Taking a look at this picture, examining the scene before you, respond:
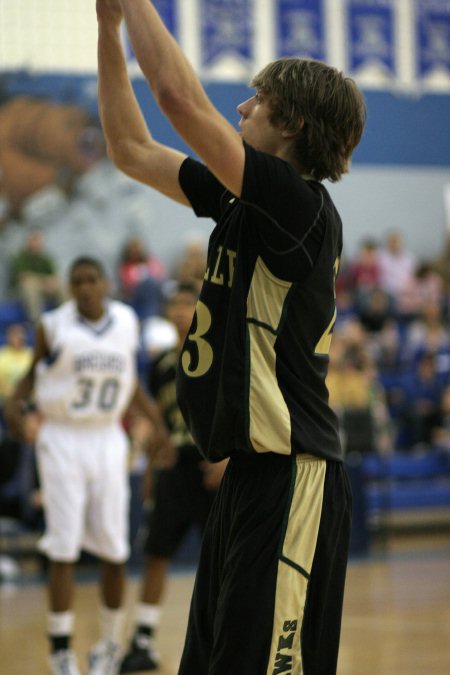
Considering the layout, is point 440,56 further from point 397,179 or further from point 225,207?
point 225,207

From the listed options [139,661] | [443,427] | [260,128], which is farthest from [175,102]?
[443,427]

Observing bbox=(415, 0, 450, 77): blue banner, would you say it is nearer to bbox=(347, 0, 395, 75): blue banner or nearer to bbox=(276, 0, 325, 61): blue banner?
bbox=(347, 0, 395, 75): blue banner

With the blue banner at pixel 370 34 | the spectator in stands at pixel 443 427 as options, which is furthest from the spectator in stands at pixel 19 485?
the blue banner at pixel 370 34

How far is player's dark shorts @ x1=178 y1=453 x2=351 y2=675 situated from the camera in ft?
8.84

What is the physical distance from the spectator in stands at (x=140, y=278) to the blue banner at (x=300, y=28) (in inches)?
142

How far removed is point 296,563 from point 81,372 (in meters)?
3.55

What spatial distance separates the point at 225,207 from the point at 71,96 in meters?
14.3

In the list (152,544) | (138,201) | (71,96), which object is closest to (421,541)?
(152,544)

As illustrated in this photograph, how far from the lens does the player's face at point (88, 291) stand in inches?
247

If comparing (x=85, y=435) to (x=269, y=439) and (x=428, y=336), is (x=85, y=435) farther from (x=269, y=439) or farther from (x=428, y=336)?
(x=428, y=336)

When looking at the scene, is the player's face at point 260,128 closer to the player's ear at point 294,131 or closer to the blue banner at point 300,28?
the player's ear at point 294,131

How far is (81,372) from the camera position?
20.2ft

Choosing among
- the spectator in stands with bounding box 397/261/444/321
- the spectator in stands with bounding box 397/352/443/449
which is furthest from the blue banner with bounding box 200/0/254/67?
the spectator in stands with bounding box 397/352/443/449

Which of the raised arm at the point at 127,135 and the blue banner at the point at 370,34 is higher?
the blue banner at the point at 370,34
